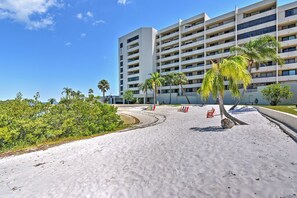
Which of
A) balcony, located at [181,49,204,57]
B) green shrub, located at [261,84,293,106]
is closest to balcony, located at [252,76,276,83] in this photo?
green shrub, located at [261,84,293,106]

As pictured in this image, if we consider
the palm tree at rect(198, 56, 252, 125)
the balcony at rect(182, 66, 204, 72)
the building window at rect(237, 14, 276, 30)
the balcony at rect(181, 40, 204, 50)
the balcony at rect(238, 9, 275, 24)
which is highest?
the balcony at rect(238, 9, 275, 24)

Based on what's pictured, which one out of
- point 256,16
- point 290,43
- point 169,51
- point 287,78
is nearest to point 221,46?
point 256,16

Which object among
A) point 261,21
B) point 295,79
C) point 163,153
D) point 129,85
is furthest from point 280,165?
point 129,85

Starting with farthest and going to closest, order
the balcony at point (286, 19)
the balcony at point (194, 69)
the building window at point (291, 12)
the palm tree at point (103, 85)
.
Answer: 1. the palm tree at point (103, 85)
2. the balcony at point (194, 69)
3. the building window at point (291, 12)
4. the balcony at point (286, 19)

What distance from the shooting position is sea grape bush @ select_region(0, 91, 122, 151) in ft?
43.9

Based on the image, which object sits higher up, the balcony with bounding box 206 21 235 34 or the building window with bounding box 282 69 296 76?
the balcony with bounding box 206 21 235 34

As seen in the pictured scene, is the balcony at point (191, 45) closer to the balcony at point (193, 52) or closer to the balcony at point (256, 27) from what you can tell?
the balcony at point (193, 52)

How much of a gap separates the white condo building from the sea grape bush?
1621 inches

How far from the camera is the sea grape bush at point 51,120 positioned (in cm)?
1337

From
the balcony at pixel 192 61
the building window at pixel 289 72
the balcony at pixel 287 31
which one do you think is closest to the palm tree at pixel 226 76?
the building window at pixel 289 72

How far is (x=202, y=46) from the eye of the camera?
62812 millimetres

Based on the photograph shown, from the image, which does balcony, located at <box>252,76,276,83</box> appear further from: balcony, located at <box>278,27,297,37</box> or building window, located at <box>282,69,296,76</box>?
balcony, located at <box>278,27,297,37</box>

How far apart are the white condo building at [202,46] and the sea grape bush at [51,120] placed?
135 ft

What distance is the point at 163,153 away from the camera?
870 centimetres
